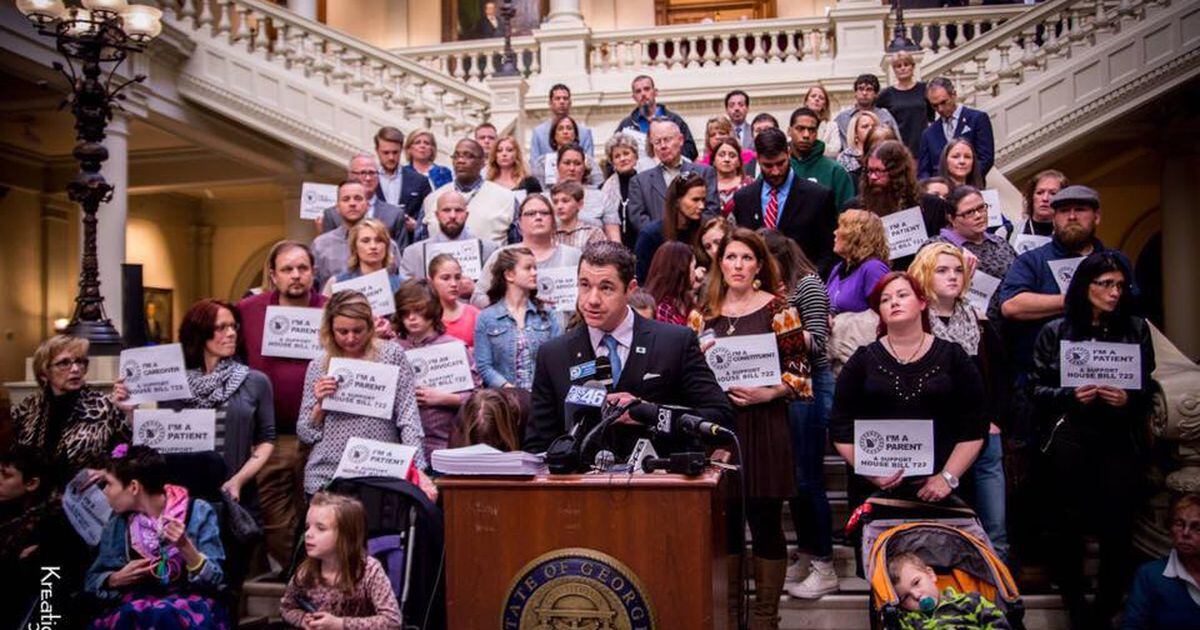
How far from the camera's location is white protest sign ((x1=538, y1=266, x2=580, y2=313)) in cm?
654

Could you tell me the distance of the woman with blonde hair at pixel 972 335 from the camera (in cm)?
514

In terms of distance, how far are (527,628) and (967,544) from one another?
190 cm

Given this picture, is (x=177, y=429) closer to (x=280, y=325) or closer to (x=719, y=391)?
(x=280, y=325)

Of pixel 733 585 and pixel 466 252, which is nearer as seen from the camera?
pixel 733 585

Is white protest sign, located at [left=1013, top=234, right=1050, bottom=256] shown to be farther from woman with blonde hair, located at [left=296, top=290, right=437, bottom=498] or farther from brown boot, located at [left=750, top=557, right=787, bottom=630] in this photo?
woman with blonde hair, located at [left=296, top=290, right=437, bottom=498]

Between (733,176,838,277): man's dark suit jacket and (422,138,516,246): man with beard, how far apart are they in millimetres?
2069

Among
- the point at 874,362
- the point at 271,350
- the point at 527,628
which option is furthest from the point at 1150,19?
the point at 527,628

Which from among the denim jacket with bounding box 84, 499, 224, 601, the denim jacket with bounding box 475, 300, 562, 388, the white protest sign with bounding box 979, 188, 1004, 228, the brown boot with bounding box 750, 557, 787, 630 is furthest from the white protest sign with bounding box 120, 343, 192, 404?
the white protest sign with bounding box 979, 188, 1004, 228

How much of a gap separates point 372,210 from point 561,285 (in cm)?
223

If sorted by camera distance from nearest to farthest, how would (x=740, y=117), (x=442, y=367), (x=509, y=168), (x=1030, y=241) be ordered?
(x=442, y=367), (x=1030, y=241), (x=509, y=168), (x=740, y=117)

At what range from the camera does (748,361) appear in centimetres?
494

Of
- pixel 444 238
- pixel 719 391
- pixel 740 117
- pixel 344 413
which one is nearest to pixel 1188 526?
pixel 719 391

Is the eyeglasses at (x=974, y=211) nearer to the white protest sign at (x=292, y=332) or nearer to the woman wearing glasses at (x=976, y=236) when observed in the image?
the woman wearing glasses at (x=976, y=236)

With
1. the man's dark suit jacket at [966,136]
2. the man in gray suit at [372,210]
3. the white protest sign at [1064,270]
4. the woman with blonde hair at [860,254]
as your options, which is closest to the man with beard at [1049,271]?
the white protest sign at [1064,270]
